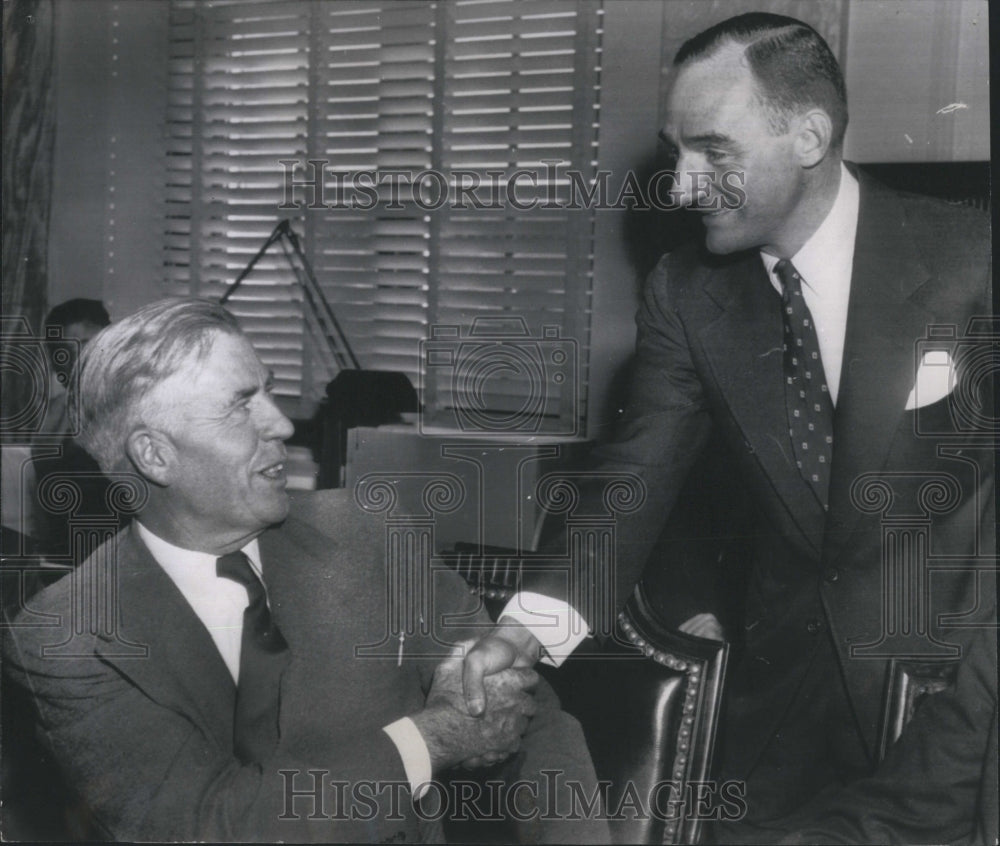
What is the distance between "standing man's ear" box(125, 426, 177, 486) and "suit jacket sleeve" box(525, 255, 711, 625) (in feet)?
1.98

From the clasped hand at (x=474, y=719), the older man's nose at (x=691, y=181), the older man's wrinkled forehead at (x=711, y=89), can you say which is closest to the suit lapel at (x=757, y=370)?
the older man's nose at (x=691, y=181)

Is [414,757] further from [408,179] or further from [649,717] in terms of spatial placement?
[408,179]

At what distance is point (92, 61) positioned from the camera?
1.60 meters

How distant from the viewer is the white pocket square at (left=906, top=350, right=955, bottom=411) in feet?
4.57

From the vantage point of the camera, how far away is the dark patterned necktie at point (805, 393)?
4.64 ft

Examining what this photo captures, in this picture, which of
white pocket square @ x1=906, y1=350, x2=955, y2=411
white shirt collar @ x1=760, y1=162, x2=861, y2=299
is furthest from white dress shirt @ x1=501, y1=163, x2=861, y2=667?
white pocket square @ x1=906, y1=350, x2=955, y2=411

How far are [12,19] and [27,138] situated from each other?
0.21m

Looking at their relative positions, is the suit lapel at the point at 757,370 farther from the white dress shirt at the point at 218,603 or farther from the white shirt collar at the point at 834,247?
the white dress shirt at the point at 218,603

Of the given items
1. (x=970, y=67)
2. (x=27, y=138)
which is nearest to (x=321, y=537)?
(x=27, y=138)

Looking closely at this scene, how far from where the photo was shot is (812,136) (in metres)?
1.37

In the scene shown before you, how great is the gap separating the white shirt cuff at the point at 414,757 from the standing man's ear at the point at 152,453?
0.53 meters

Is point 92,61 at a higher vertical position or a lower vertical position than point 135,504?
higher

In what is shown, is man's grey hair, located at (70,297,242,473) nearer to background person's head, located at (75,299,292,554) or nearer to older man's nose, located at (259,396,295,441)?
background person's head, located at (75,299,292,554)

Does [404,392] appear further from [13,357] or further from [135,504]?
[13,357]
